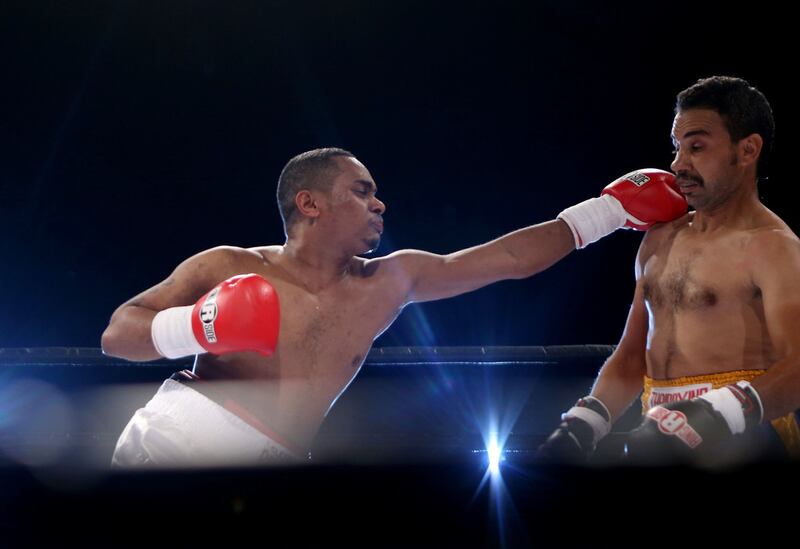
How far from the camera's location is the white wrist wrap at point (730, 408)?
1593 mm

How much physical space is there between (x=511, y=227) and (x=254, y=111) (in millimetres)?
1531

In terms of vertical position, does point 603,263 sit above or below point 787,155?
below

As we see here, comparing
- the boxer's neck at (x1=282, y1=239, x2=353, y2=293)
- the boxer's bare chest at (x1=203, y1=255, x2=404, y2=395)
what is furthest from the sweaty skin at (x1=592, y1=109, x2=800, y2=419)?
the boxer's neck at (x1=282, y1=239, x2=353, y2=293)

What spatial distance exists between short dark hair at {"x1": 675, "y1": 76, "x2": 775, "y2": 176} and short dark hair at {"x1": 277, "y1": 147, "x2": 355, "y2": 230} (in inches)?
37.8

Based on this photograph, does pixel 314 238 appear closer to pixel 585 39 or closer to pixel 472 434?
pixel 472 434

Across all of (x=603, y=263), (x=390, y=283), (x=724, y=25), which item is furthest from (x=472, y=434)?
(x=724, y=25)

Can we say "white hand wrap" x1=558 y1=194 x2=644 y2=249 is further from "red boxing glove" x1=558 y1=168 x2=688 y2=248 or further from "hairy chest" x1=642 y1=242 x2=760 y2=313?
"hairy chest" x1=642 y1=242 x2=760 y2=313

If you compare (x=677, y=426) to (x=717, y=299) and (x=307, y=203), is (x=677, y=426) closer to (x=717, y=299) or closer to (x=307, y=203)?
(x=717, y=299)

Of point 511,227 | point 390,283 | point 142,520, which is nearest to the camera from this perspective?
point 142,520

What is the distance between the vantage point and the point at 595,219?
2195 millimetres

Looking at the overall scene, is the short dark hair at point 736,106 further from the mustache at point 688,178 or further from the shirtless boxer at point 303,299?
the shirtless boxer at point 303,299

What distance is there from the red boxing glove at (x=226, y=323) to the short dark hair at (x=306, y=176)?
0.50m

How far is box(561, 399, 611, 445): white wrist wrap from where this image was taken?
1.92 m

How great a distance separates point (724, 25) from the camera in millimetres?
4164
